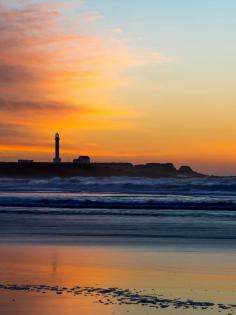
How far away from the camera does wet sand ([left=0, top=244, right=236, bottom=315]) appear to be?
26.0 ft

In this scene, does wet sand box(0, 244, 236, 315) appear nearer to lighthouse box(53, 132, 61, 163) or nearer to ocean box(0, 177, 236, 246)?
ocean box(0, 177, 236, 246)

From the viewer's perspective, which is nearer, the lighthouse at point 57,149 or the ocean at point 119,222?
the ocean at point 119,222

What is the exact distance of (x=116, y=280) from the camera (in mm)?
9734

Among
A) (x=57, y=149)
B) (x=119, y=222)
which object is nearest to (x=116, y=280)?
(x=119, y=222)

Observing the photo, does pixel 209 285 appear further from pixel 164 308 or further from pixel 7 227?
pixel 7 227

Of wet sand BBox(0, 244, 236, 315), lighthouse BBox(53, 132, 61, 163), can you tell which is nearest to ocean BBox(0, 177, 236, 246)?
wet sand BBox(0, 244, 236, 315)

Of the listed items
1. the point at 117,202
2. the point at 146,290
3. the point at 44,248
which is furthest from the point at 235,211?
the point at 146,290

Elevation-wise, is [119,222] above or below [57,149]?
below

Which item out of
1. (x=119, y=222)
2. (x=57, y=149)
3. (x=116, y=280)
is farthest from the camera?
(x=57, y=149)

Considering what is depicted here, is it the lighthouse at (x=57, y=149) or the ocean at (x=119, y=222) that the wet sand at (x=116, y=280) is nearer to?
the ocean at (x=119, y=222)

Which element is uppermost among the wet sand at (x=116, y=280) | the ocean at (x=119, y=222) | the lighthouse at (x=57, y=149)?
the lighthouse at (x=57, y=149)

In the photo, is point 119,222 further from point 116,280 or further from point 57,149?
point 57,149

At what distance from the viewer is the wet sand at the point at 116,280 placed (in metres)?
7.93

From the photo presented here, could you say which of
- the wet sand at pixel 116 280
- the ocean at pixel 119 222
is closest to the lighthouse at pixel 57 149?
the ocean at pixel 119 222
